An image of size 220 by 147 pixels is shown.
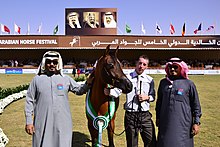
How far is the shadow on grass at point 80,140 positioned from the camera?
20.4 ft

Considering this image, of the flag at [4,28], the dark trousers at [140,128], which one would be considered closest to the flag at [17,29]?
the flag at [4,28]

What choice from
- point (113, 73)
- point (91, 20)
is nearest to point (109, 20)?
point (91, 20)

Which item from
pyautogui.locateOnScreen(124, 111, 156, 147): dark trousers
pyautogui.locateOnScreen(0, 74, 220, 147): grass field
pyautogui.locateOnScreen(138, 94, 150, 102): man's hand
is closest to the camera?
pyautogui.locateOnScreen(138, 94, 150, 102): man's hand

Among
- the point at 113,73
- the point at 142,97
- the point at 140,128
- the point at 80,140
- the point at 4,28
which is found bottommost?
the point at 80,140

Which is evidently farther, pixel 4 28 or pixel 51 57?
pixel 4 28

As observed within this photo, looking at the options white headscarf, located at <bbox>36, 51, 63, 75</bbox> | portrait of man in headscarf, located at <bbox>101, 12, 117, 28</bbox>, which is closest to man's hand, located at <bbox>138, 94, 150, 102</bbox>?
white headscarf, located at <bbox>36, 51, 63, 75</bbox>

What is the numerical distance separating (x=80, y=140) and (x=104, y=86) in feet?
8.09

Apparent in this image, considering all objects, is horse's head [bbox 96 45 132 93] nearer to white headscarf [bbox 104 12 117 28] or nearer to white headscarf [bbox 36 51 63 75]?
white headscarf [bbox 36 51 63 75]

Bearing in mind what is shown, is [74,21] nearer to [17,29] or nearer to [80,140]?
[17,29]

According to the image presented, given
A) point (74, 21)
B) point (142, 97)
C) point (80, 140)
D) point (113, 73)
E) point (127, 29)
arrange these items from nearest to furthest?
point (113, 73), point (142, 97), point (80, 140), point (127, 29), point (74, 21)

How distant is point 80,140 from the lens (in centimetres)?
652

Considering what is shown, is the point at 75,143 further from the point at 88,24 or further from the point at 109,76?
the point at 88,24

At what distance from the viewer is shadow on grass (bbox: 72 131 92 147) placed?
6.22 m

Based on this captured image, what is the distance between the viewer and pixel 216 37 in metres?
36.4
